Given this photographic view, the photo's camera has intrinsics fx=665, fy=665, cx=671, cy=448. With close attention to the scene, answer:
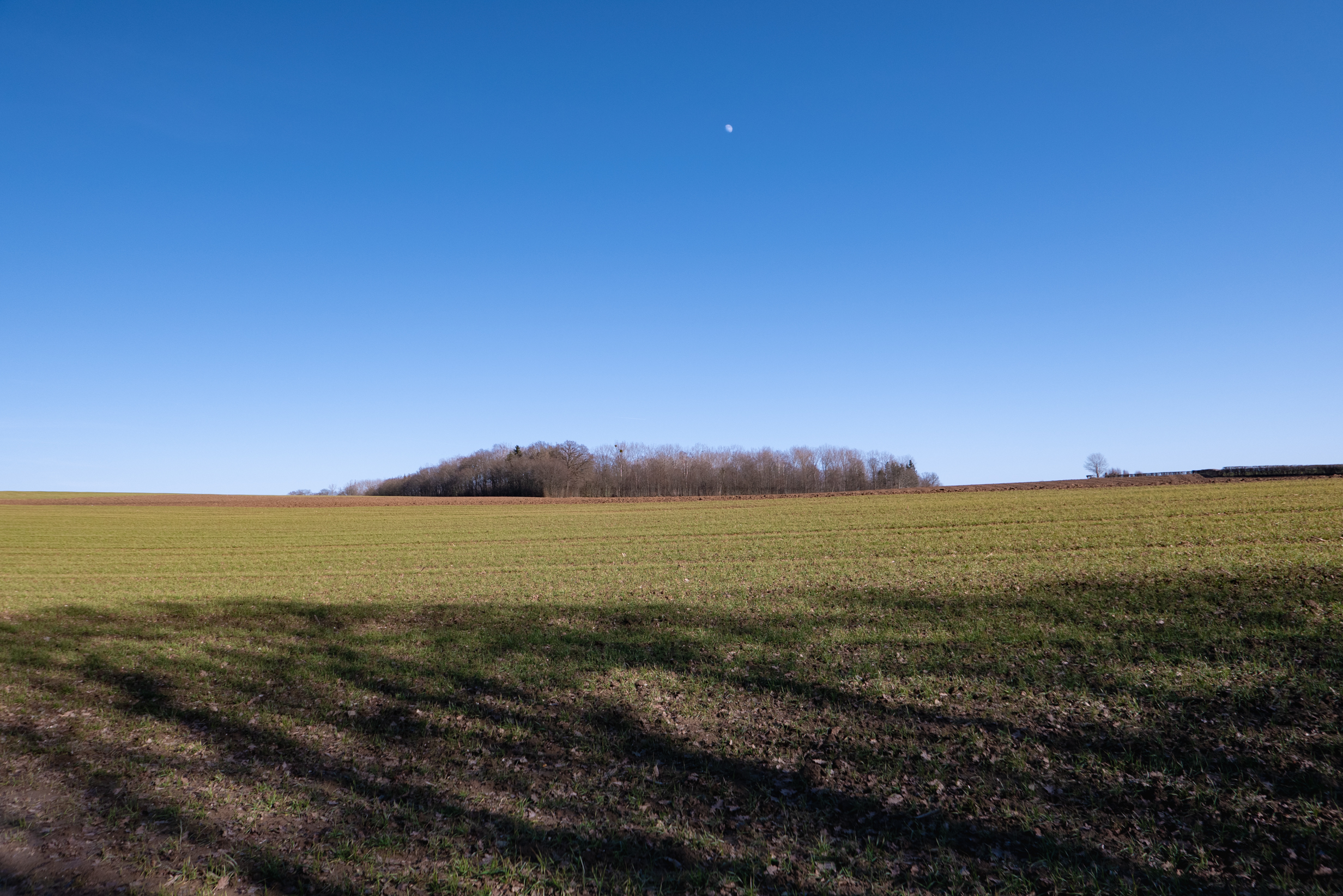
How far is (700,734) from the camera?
25.9 ft

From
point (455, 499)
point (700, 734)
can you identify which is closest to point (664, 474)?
point (455, 499)

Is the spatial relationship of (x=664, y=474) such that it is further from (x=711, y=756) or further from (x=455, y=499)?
(x=711, y=756)

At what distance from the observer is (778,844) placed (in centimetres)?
546

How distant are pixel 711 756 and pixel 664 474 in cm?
13478

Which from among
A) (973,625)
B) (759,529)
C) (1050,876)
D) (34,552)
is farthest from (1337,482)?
(34,552)

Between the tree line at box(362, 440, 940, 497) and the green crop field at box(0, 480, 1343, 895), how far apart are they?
113890 millimetres

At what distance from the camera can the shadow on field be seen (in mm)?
5191

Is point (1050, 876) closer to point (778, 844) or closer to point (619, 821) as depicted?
point (778, 844)

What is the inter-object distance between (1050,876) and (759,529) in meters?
30.5

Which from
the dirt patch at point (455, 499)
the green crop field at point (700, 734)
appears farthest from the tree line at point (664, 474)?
the green crop field at point (700, 734)

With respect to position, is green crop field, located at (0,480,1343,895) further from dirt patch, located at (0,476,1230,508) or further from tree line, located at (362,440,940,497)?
Answer: tree line, located at (362,440,940,497)

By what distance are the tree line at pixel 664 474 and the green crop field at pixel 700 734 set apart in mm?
113890

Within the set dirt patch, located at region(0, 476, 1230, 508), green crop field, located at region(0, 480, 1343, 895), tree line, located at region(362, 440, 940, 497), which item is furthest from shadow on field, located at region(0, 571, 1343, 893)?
tree line, located at region(362, 440, 940, 497)

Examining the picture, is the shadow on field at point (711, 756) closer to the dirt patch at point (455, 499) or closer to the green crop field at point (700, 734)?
the green crop field at point (700, 734)
